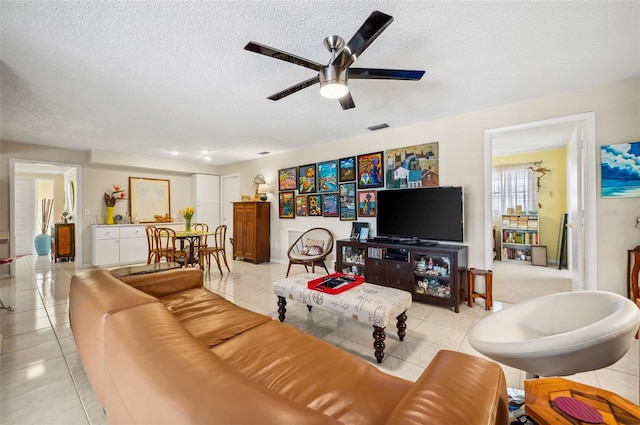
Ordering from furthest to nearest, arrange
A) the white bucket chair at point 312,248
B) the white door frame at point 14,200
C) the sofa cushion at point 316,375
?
the white door frame at point 14,200
the white bucket chair at point 312,248
the sofa cushion at point 316,375

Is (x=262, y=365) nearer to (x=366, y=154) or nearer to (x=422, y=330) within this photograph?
(x=422, y=330)

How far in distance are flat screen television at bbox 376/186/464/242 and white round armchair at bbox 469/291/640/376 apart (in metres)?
1.78

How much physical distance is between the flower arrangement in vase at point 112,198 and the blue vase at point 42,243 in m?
3.11

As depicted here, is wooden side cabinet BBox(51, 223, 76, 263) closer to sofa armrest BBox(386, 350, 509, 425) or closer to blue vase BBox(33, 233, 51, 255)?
blue vase BBox(33, 233, 51, 255)

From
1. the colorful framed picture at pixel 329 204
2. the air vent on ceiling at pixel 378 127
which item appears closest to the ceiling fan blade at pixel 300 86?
the air vent on ceiling at pixel 378 127

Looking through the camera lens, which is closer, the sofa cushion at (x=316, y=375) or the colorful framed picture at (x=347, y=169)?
the sofa cushion at (x=316, y=375)

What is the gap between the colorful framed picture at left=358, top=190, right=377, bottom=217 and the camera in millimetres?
4297

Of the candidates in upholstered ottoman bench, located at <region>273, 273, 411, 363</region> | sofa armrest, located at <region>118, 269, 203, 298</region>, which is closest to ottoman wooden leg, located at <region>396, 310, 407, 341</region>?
upholstered ottoman bench, located at <region>273, 273, 411, 363</region>

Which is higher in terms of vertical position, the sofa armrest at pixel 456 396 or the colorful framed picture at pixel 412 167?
the colorful framed picture at pixel 412 167

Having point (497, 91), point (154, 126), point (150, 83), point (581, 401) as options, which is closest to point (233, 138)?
point (154, 126)

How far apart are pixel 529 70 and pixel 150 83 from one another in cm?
365

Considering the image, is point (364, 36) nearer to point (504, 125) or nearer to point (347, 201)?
point (504, 125)

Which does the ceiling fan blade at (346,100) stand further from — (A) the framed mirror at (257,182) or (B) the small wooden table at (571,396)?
(A) the framed mirror at (257,182)

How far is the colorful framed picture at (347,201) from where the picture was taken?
453 cm
